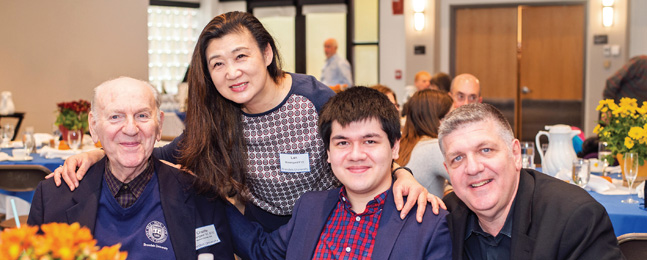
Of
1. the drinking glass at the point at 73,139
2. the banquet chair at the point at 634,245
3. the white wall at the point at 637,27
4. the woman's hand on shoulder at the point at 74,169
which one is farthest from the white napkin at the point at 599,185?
the white wall at the point at 637,27

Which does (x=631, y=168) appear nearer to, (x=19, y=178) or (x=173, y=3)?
(x=19, y=178)

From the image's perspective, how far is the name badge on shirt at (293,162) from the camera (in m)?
2.56

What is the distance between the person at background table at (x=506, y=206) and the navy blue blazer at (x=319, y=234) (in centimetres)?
7

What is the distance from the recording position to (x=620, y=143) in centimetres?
388

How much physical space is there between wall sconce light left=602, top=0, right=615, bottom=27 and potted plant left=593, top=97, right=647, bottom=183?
7.18 m

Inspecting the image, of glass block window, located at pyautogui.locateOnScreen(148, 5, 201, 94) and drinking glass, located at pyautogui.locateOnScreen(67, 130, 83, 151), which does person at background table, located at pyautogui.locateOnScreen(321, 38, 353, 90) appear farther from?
drinking glass, located at pyautogui.locateOnScreen(67, 130, 83, 151)

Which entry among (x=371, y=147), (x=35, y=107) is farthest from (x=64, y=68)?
(x=371, y=147)

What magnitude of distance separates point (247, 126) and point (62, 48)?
7.30m

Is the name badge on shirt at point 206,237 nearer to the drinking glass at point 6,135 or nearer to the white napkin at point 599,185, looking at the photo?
the white napkin at point 599,185

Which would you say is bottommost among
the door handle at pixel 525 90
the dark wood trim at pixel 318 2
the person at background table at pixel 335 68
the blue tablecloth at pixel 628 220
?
the blue tablecloth at pixel 628 220

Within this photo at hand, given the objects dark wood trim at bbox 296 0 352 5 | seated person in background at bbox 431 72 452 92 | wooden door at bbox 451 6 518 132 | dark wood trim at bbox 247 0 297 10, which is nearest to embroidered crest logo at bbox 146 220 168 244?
seated person in background at bbox 431 72 452 92

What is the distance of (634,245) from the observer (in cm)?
210

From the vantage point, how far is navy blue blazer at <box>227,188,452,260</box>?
2035 mm

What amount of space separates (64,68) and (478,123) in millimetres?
8218
